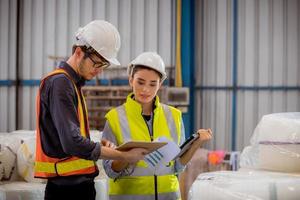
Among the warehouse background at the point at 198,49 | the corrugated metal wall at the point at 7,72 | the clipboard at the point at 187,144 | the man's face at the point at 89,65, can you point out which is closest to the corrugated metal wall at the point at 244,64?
the warehouse background at the point at 198,49

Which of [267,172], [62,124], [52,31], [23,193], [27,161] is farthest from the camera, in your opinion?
[52,31]

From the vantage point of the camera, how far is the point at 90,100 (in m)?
6.82

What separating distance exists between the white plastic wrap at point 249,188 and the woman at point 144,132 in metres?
0.19

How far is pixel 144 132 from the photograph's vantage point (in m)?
2.57

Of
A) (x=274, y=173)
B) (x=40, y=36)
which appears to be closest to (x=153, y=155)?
(x=274, y=173)

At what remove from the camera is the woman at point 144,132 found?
2.50m

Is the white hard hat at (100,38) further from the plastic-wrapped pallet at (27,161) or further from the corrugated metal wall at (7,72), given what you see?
the corrugated metal wall at (7,72)

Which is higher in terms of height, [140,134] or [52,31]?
[52,31]

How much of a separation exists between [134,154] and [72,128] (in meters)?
0.39

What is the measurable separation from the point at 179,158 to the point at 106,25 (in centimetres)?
88

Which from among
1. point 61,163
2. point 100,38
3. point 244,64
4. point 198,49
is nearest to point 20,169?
point 61,163

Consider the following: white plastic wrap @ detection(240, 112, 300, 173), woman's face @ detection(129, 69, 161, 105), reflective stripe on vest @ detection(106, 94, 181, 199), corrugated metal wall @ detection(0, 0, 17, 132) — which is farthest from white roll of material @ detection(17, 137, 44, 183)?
corrugated metal wall @ detection(0, 0, 17, 132)

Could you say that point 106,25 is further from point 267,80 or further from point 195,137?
point 267,80

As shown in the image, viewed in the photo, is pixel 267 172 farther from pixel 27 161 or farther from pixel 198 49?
pixel 198 49
